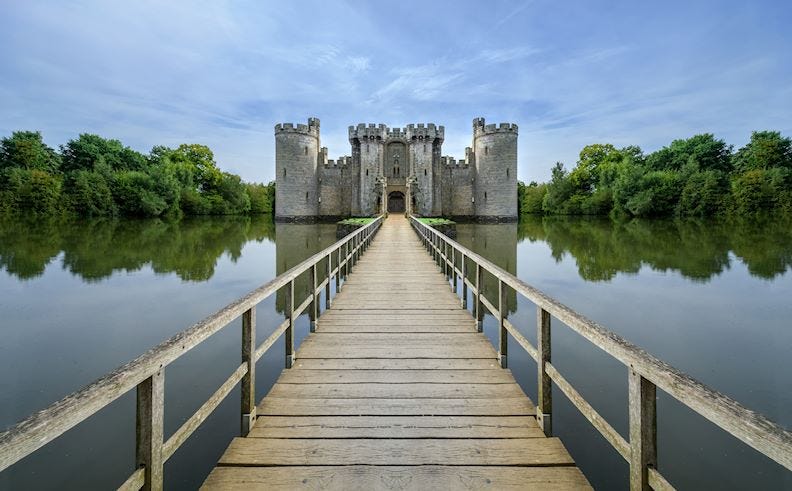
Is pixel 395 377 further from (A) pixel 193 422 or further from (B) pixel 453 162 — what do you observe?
(B) pixel 453 162

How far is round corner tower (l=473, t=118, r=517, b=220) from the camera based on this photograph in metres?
39.6

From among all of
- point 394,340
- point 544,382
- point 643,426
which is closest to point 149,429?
point 643,426

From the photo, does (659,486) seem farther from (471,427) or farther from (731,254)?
(731,254)

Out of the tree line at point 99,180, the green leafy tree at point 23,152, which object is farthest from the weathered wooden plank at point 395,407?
the green leafy tree at point 23,152

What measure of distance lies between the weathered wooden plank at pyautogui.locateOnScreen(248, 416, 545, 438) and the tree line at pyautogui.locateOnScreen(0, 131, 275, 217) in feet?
141

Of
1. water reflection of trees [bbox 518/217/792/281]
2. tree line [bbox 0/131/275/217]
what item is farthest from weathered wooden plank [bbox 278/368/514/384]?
tree line [bbox 0/131/275/217]

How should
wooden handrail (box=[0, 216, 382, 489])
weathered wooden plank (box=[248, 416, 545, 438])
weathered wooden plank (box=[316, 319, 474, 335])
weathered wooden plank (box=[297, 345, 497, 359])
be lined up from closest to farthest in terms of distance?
1. wooden handrail (box=[0, 216, 382, 489])
2. weathered wooden plank (box=[248, 416, 545, 438])
3. weathered wooden plank (box=[297, 345, 497, 359])
4. weathered wooden plank (box=[316, 319, 474, 335])

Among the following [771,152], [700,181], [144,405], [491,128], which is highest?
[491,128]

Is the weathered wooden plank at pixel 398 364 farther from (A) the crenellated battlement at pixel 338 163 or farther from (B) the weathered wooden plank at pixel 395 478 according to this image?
(A) the crenellated battlement at pixel 338 163

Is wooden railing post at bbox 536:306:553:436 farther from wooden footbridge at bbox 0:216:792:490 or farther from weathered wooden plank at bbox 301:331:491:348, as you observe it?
weathered wooden plank at bbox 301:331:491:348

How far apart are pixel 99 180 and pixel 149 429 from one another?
147ft

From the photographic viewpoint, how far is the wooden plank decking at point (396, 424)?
222cm

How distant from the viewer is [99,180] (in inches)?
1490

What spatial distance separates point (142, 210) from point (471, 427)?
149ft
